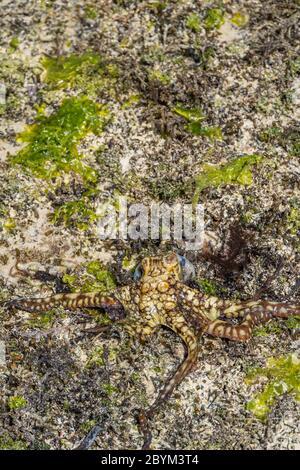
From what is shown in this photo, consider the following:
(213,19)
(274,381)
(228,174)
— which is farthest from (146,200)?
(213,19)

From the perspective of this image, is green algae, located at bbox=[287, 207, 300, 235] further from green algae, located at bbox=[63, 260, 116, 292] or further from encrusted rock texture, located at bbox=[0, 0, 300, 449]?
green algae, located at bbox=[63, 260, 116, 292]

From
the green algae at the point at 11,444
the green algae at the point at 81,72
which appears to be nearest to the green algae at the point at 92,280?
the green algae at the point at 11,444

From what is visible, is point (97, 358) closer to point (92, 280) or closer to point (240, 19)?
point (92, 280)

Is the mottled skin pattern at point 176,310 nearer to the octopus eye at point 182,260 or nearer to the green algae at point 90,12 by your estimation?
the octopus eye at point 182,260

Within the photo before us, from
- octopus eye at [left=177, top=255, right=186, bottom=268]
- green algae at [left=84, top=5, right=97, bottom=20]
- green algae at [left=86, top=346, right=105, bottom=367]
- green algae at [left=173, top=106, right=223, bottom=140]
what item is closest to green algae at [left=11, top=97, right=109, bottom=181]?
green algae at [left=173, top=106, right=223, bottom=140]

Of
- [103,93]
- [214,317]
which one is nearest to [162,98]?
[103,93]

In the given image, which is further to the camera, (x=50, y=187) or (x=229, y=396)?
(x=50, y=187)
